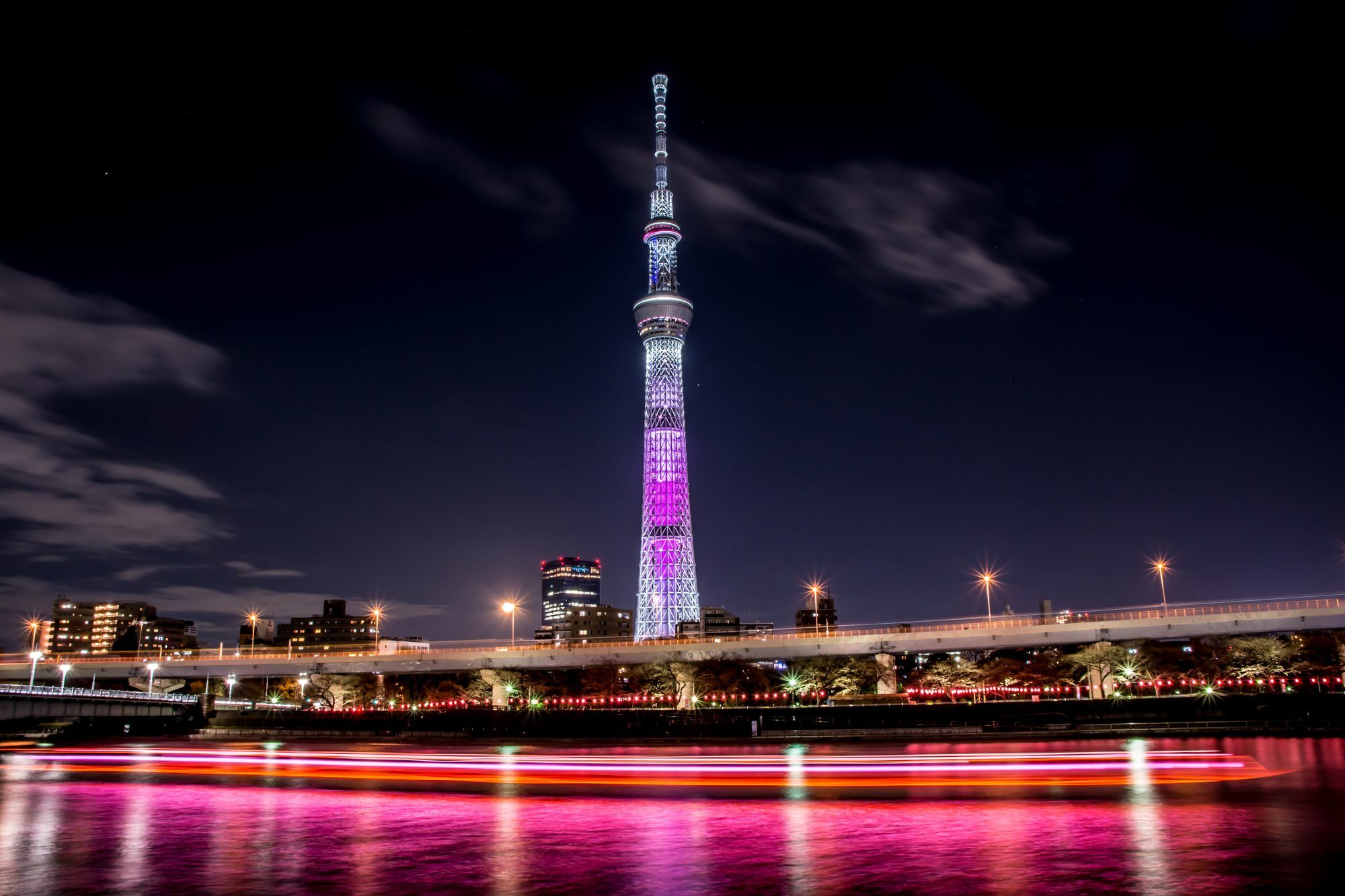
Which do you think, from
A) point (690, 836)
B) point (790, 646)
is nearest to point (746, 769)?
point (690, 836)

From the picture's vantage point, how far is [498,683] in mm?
116188

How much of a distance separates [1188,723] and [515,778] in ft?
146

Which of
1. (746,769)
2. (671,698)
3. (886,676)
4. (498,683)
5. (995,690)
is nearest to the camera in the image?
(746,769)

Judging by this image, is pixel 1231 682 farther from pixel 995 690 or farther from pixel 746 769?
pixel 746 769

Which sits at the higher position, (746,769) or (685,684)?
(685,684)

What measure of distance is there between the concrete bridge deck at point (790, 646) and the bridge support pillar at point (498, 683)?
36.9 inches

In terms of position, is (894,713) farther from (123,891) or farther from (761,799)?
(123,891)

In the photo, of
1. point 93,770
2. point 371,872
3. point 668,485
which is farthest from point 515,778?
point 668,485

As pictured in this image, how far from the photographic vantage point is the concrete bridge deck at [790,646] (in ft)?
294

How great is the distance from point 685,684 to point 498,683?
2359 cm

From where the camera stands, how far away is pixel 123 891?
1377 cm

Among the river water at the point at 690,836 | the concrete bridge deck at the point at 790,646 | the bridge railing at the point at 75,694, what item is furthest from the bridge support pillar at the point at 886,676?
the bridge railing at the point at 75,694

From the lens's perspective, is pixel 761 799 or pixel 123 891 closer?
pixel 123 891

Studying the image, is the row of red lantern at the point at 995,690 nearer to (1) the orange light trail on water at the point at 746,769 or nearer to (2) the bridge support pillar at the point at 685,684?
(2) the bridge support pillar at the point at 685,684
